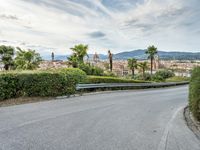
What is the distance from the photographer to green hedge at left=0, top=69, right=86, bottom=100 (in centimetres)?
1220

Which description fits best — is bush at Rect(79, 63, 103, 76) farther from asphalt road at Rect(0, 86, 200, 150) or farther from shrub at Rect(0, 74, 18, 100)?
asphalt road at Rect(0, 86, 200, 150)

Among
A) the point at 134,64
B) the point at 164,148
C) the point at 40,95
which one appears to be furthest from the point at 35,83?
the point at 134,64

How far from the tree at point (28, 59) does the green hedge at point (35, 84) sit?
21826 mm

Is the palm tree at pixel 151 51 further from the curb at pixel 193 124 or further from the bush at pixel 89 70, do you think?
the curb at pixel 193 124

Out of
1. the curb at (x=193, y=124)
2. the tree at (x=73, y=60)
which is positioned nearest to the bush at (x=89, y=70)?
the tree at (x=73, y=60)

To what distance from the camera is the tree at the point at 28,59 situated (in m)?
35.2

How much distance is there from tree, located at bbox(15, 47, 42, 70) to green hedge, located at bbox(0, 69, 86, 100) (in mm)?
21826

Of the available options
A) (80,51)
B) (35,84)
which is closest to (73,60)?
(80,51)

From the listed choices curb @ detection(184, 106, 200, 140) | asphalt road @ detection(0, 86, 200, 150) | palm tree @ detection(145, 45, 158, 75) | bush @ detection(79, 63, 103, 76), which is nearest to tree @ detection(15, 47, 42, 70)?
bush @ detection(79, 63, 103, 76)

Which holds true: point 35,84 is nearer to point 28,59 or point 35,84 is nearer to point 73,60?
point 73,60

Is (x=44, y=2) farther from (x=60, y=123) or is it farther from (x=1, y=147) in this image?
(x=1, y=147)

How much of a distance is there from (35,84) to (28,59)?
24.4 m

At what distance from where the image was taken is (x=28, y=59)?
1427 inches

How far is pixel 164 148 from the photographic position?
17.1 ft
